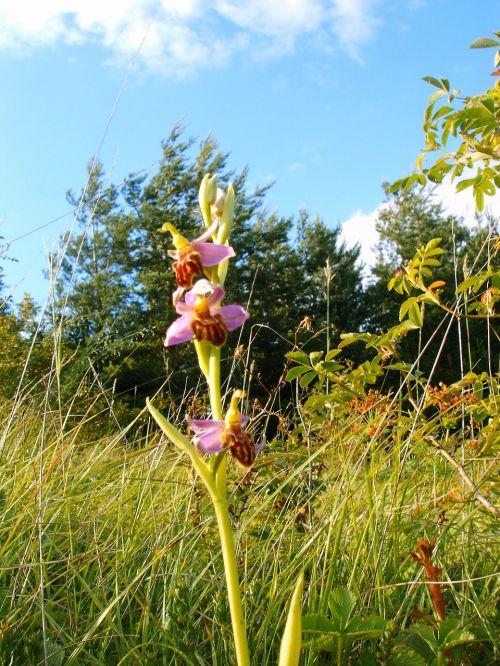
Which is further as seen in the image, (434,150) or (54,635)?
(434,150)

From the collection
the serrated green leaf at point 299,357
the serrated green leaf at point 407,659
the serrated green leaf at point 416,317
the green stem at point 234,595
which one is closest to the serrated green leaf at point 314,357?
the serrated green leaf at point 299,357

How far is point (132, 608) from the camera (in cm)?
155

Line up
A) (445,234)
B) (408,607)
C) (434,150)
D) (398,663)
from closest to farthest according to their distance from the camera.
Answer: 1. (398,663)
2. (408,607)
3. (434,150)
4. (445,234)

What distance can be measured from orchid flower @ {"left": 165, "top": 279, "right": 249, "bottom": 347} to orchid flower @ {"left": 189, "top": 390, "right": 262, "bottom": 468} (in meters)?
0.12

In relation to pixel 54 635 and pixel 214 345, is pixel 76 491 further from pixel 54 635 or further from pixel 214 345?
pixel 214 345

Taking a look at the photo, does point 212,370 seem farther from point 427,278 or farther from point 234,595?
point 427,278

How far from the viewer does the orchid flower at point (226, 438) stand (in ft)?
3.04

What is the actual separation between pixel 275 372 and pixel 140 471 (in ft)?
46.0

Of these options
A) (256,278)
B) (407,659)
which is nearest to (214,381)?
(407,659)

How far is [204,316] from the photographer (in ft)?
3.16

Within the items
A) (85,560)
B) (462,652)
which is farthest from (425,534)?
(85,560)

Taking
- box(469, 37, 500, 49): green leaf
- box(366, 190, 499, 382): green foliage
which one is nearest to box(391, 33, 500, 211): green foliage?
box(469, 37, 500, 49): green leaf

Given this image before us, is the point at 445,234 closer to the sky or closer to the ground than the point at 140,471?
closer to the sky

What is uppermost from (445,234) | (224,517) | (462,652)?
(445,234)
